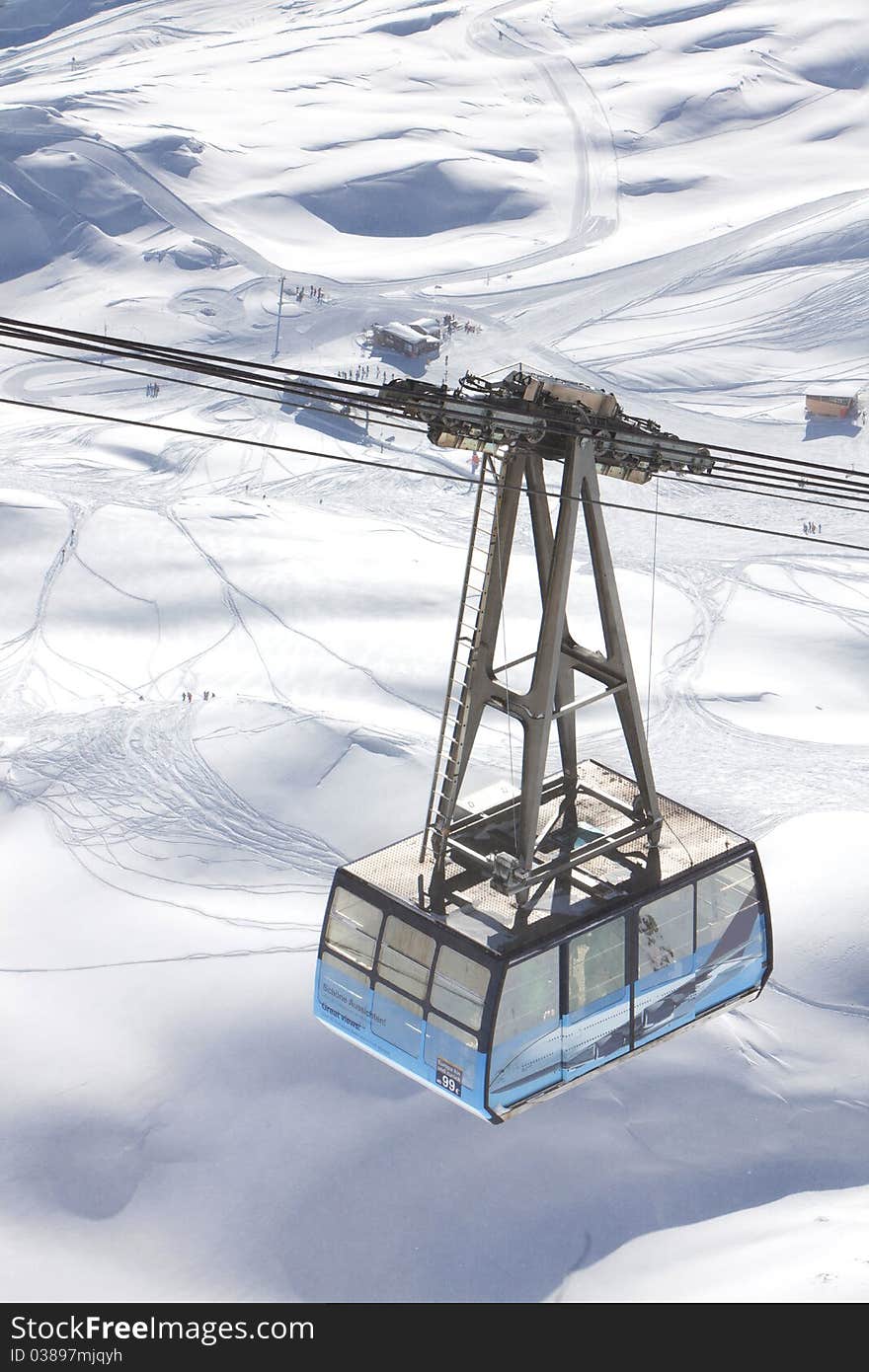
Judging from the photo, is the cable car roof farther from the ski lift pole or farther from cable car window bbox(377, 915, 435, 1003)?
the ski lift pole

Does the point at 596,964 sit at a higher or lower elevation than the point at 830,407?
lower

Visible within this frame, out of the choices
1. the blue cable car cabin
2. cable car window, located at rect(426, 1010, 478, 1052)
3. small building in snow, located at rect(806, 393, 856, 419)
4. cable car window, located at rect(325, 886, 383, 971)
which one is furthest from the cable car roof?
small building in snow, located at rect(806, 393, 856, 419)

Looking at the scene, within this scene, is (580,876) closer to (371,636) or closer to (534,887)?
(534,887)

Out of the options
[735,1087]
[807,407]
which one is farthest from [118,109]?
[735,1087]

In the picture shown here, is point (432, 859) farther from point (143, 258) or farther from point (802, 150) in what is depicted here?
point (802, 150)

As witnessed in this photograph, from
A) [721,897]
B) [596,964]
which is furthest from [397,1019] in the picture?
[721,897]

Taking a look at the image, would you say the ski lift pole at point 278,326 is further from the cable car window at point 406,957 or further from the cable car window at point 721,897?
the cable car window at point 406,957
